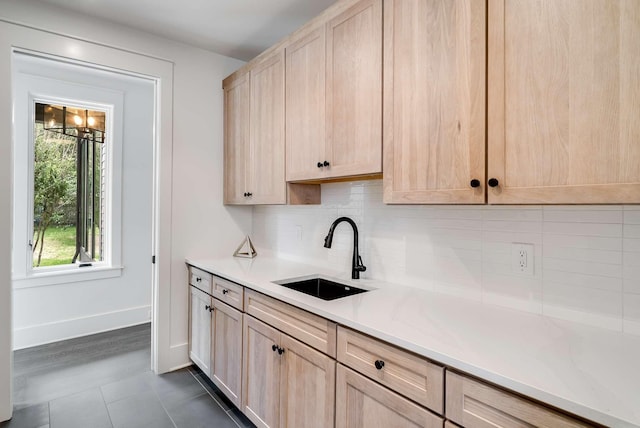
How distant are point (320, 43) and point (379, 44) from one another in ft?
1.47

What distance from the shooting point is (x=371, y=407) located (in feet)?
4.02

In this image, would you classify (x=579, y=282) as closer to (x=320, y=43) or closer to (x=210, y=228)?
(x=320, y=43)

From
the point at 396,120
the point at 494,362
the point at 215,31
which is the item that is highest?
the point at 215,31

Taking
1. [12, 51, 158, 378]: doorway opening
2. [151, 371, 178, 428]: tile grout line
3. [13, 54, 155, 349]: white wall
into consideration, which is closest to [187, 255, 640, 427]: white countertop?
[151, 371, 178, 428]: tile grout line

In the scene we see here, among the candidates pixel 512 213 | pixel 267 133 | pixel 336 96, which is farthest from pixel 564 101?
pixel 267 133

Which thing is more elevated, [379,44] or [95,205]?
[379,44]

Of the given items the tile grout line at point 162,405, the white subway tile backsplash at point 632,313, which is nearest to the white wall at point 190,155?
the tile grout line at point 162,405

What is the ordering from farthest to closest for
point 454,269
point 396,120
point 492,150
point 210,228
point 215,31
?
point 210,228 → point 215,31 → point 454,269 → point 396,120 → point 492,150

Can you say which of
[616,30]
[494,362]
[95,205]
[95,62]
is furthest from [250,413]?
[95,205]

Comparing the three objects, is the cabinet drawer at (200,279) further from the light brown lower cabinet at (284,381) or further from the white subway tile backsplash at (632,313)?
the white subway tile backsplash at (632,313)

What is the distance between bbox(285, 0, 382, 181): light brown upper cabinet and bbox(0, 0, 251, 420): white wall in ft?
3.22

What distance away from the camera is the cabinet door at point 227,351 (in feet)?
6.57

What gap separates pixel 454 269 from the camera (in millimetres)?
1627

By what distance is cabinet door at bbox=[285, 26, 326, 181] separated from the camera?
188cm
